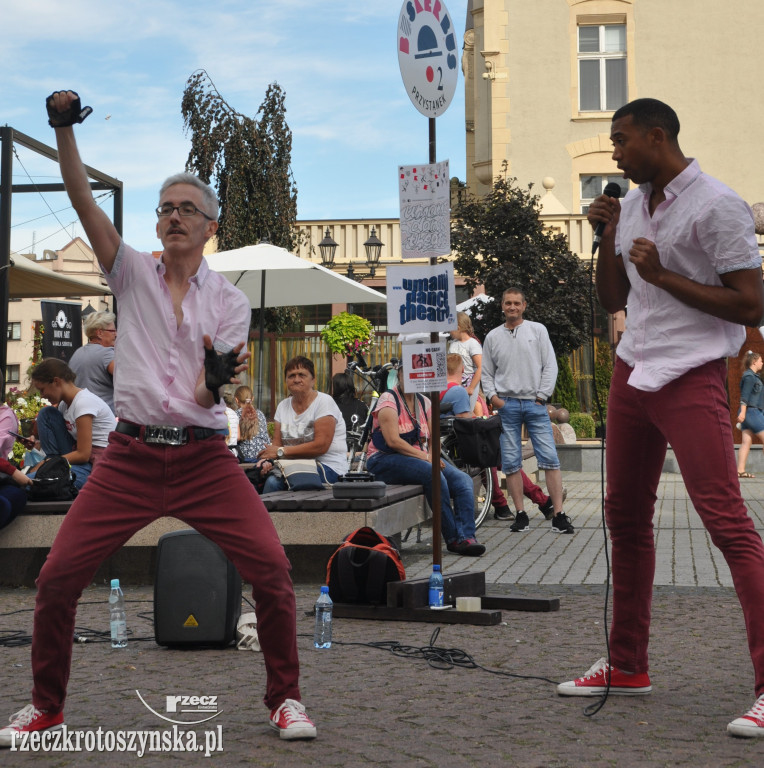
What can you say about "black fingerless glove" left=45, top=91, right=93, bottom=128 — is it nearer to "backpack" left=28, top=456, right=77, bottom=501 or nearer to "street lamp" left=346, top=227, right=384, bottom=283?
"backpack" left=28, top=456, right=77, bottom=501

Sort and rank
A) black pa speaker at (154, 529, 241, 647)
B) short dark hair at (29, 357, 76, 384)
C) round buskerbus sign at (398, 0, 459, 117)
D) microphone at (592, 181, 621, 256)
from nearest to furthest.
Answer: microphone at (592, 181, 621, 256), black pa speaker at (154, 529, 241, 647), round buskerbus sign at (398, 0, 459, 117), short dark hair at (29, 357, 76, 384)

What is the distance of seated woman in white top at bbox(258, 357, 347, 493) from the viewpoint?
9344 millimetres

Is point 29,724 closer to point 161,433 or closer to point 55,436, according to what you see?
point 161,433

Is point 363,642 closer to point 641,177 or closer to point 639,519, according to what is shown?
point 639,519

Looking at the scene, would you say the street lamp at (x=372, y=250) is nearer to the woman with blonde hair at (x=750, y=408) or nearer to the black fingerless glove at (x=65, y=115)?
the woman with blonde hair at (x=750, y=408)

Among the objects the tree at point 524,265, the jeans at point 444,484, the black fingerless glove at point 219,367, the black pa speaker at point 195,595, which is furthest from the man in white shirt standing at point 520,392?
the tree at point 524,265

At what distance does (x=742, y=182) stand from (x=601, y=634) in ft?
91.4

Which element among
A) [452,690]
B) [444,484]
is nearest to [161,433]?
[452,690]

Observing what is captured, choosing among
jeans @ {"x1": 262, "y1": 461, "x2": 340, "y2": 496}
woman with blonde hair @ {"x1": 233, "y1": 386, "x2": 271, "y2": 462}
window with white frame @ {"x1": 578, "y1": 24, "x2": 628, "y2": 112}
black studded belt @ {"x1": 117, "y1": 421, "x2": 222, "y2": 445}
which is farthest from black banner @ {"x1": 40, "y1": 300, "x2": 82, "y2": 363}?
window with white frame @ {"x1": 578, "y1": 24, "x2": 628, "y2": 112}

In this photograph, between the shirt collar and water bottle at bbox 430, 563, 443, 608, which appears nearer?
the shirt collar

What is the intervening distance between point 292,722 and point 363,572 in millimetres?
3034

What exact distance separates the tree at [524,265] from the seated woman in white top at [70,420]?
1448 cm

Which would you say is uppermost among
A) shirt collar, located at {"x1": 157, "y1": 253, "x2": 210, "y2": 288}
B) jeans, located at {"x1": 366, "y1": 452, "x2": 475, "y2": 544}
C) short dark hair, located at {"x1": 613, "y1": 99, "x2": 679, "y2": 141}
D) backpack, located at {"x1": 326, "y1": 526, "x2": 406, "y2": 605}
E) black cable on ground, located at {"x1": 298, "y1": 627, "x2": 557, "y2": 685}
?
short dark hair, located at {"x1": 613, "y1": 99, "x2": 679, "y2": 141}

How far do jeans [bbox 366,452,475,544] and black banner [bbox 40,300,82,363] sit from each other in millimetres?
6763
